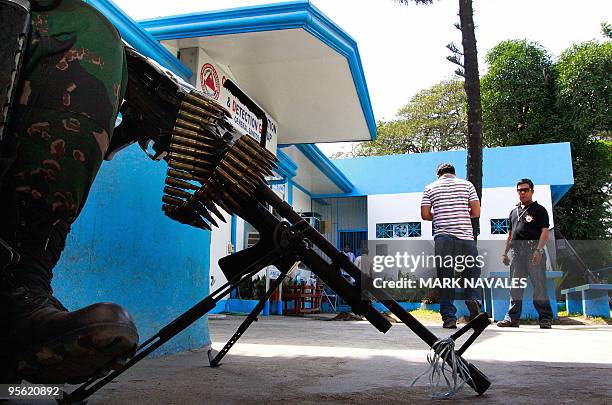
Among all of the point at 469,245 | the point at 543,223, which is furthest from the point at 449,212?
the point at 543,223

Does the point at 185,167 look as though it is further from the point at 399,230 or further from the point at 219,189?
the point at 399,230

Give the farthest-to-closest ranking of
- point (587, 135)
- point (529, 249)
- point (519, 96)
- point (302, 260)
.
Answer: point (519, 96) → point (587, 135) → point (529, 249) → point (302, 260)

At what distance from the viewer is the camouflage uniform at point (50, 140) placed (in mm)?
909

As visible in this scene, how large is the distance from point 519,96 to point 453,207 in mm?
18652

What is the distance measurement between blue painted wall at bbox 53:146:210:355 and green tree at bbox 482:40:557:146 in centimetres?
2078

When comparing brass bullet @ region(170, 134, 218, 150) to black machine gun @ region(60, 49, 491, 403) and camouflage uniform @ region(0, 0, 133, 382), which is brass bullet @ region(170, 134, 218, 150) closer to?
black machine gun @ region(60, 49, 491, 403)

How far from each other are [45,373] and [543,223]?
582cm

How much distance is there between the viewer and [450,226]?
479 centimetres

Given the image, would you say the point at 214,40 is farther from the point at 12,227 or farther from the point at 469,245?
the point at 12,227

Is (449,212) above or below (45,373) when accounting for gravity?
above

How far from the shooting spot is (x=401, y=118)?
1178 inches

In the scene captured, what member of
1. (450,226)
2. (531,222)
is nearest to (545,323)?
(531,222)

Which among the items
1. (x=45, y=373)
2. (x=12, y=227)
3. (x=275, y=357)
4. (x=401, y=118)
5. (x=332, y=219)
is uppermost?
(x=401, y=118)

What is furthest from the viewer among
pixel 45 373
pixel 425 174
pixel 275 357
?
pixel 425 174
